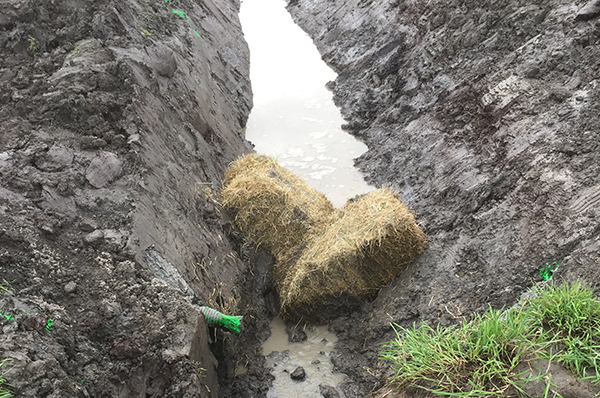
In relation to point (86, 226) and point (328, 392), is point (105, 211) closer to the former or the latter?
point (86, 226)

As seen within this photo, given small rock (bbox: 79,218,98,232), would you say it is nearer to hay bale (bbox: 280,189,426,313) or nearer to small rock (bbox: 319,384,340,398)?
hay bale (bbox: 280,189,426,313)

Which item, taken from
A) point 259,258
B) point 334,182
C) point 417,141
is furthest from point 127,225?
point 417,141

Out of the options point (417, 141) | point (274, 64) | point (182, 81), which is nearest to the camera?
point (182, 81)

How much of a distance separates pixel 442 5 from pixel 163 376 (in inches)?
342

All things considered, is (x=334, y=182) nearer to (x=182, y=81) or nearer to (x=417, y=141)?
(x=417, y=141)

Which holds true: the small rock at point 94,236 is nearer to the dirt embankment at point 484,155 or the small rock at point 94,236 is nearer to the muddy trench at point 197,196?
the muddy trench at point 197,196

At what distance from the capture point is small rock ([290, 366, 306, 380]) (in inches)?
209

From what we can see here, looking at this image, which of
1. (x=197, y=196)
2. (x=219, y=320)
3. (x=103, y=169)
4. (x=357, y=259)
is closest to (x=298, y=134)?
(x=197, y=196)

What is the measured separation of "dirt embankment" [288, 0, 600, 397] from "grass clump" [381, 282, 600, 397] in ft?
3.02

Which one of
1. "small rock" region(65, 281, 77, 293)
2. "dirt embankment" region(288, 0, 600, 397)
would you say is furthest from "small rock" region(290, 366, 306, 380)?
"small rock" region(65, 281, 77, 293)

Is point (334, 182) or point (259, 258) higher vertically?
point (259, 258)

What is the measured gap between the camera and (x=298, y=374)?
5.30 m

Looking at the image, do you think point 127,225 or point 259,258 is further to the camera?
point 259,258

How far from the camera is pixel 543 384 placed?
10.6 ft
